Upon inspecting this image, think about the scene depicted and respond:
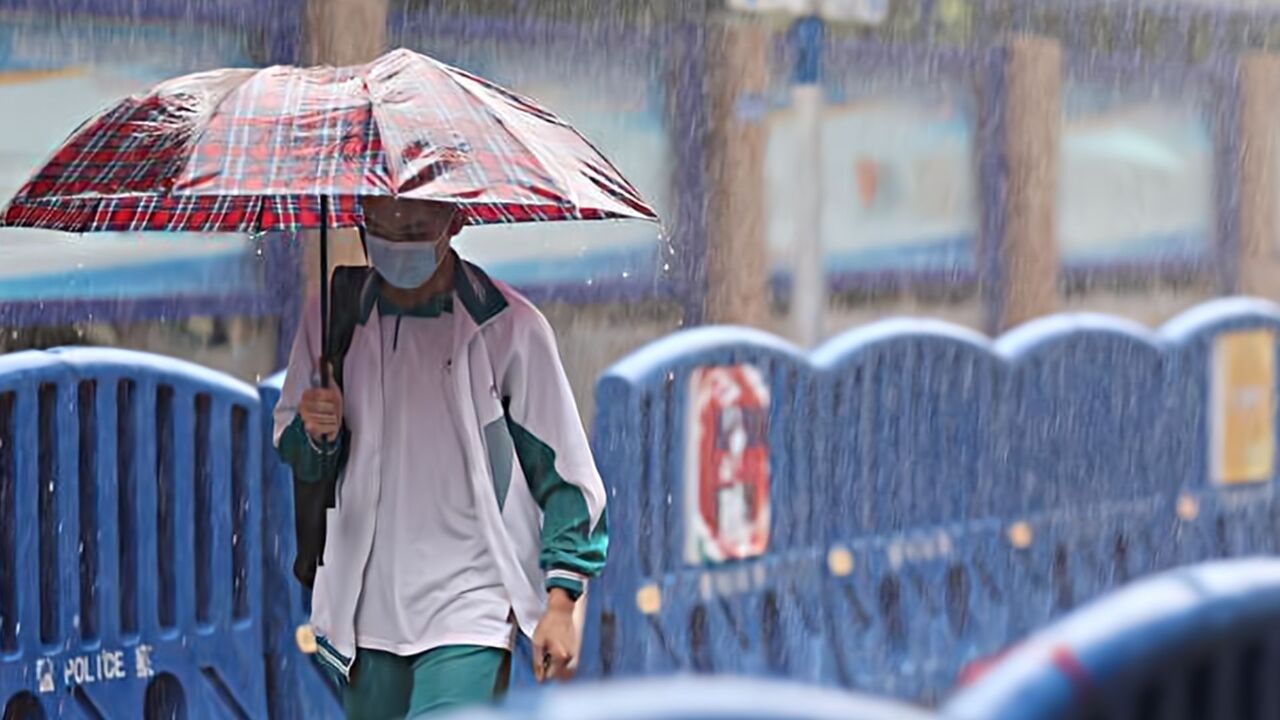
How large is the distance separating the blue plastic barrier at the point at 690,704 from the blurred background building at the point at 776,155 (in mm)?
6856

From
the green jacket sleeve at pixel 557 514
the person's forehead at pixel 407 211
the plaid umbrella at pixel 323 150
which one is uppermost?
the plaid umbrella at pixel 323 150

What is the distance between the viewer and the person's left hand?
369cm

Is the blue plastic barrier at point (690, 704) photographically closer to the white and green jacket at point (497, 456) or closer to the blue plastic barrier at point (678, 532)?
the white and green jacket at point (497, 456)

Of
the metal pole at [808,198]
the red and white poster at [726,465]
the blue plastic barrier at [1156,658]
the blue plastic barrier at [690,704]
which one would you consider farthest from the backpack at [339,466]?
the metal pole at [808,198]

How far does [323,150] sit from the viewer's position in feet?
11.9

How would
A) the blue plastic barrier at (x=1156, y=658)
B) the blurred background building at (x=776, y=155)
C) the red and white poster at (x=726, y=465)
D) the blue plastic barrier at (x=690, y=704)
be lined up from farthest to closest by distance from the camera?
the blurred background building at (x=776, y=155), the red and white poster at (x=726, y=465), the blue plastic barrier at (x=1156, y=658), the blue plastic barrier at (x=690, y=704)

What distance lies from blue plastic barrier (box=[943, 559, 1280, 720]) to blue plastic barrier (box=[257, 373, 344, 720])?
330 centimetres

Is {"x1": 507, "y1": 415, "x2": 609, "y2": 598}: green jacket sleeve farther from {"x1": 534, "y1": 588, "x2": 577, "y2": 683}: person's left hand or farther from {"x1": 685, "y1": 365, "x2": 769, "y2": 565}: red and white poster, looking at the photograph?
{"x1": 685, "y1": 365, "x2": 769, "y2": 565}: red and white poster

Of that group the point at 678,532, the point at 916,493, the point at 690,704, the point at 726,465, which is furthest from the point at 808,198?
the point at 690,704

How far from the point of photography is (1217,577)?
2170 millimetres

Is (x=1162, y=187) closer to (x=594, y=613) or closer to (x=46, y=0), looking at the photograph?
(x=46, y=0)

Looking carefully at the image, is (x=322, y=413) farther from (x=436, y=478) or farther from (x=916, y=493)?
(x=916, y=493)

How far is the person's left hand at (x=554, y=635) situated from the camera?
3.69 metres

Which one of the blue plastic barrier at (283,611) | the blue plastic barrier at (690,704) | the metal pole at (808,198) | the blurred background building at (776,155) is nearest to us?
the blue plastic barrier at (690,704)
